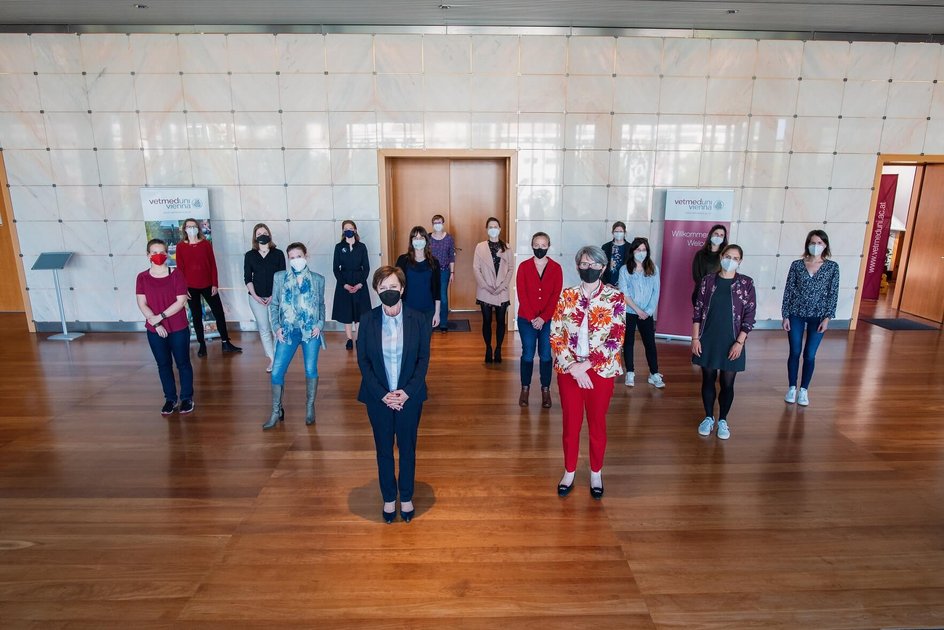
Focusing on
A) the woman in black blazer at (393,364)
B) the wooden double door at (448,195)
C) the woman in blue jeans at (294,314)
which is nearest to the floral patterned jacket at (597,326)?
the woman in black blazer at (393,364)

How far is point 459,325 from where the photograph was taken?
866 cm

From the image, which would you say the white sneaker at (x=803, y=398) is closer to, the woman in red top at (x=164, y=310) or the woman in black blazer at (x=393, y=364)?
the woman in black blazer at (x=393, y=364)

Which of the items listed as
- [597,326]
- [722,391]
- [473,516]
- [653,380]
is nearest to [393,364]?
[473,516]

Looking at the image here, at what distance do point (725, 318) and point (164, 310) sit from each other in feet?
16.1

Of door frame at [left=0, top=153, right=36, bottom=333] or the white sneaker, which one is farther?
door frame at [left=0, top=153, right=36, bottom=333]

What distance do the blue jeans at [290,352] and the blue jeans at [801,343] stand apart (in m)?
4.61

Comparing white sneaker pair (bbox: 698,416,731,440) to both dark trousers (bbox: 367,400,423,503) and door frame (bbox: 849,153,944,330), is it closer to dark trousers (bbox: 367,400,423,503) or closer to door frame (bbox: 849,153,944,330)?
dark trousers (bbox: 367,400,423,503)

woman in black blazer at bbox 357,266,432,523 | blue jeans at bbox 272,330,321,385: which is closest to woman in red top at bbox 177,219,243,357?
blue jeans at bbox 272,330,321,385

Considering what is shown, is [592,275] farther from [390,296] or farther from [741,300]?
[741,300]

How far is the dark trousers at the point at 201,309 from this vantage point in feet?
23.1

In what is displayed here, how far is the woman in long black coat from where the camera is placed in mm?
6910

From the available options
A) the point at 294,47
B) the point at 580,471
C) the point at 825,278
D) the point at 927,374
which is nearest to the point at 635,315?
the point at 825,278

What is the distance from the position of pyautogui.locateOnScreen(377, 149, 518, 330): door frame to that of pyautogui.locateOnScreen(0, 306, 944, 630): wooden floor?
304cm

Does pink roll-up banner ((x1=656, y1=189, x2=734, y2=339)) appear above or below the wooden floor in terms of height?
above
